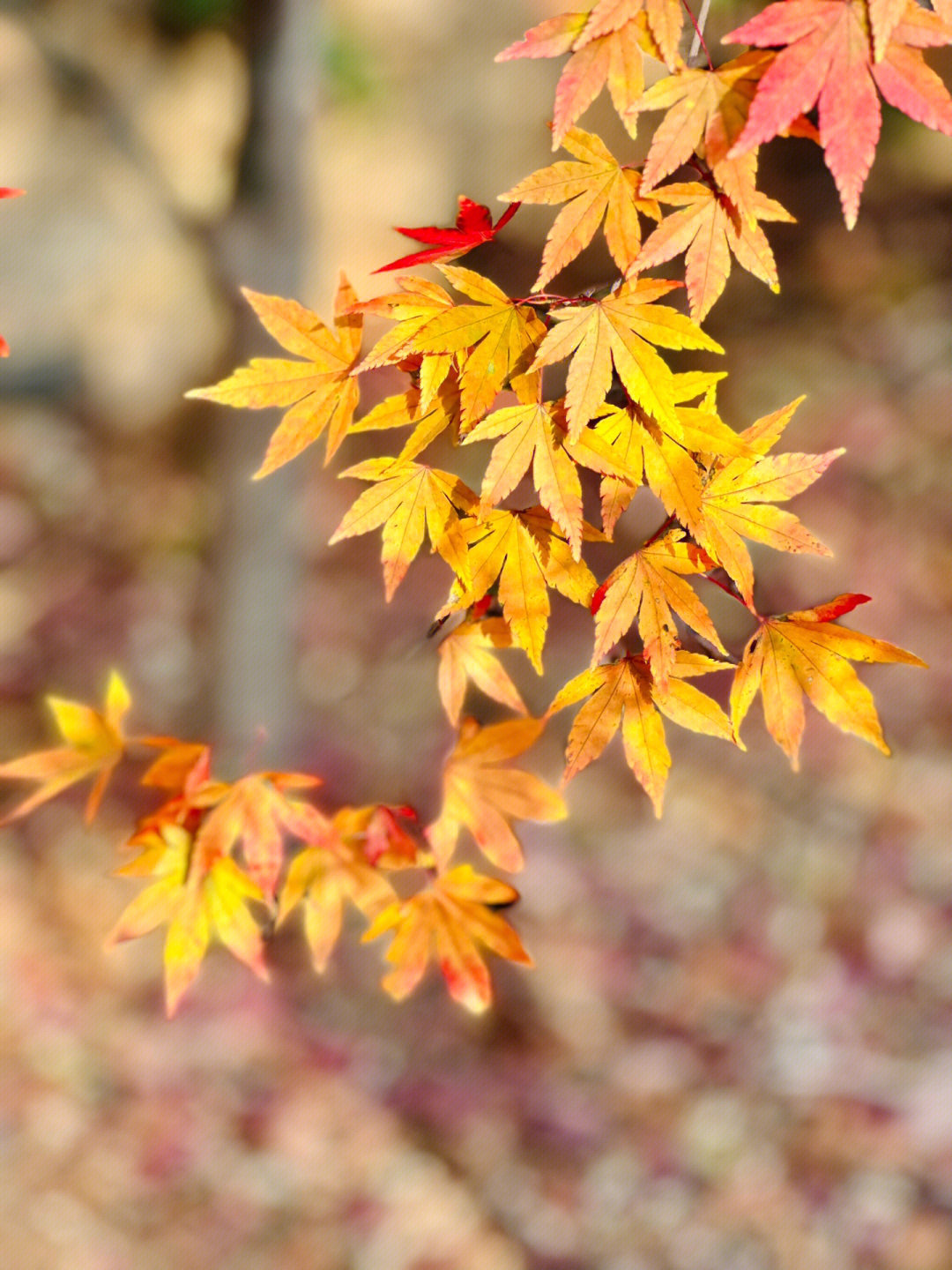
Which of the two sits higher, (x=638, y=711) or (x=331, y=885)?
(x=638, y=711)

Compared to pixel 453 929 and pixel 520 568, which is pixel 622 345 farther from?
pixel 453 929

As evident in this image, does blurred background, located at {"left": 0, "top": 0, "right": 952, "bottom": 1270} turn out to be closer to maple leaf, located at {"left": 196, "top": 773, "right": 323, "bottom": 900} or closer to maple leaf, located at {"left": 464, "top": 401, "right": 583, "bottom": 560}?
maple leaf, located at {"left": 196, "top": 773, "right": 323, "bottom": 900}

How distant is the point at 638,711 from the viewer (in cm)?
70

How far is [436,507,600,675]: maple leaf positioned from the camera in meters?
0.64

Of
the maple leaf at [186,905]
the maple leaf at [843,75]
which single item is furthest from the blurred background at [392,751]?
the maple leaf at [843,75]

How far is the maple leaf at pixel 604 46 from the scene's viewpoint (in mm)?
528

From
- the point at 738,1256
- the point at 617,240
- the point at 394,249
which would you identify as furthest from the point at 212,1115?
the point at 394,249

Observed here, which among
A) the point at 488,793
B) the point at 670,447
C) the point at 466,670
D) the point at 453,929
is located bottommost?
the point at 453,929

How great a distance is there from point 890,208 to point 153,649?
7.37 ft

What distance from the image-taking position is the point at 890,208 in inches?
98.6

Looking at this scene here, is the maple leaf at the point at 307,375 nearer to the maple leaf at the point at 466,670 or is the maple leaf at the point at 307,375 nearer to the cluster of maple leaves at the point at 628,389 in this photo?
the cluster of maple leaves at the point at 628,389

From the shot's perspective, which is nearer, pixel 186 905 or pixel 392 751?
pixel 186 905

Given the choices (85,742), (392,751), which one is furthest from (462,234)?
(392,751)

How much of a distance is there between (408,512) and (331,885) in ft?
1.70
